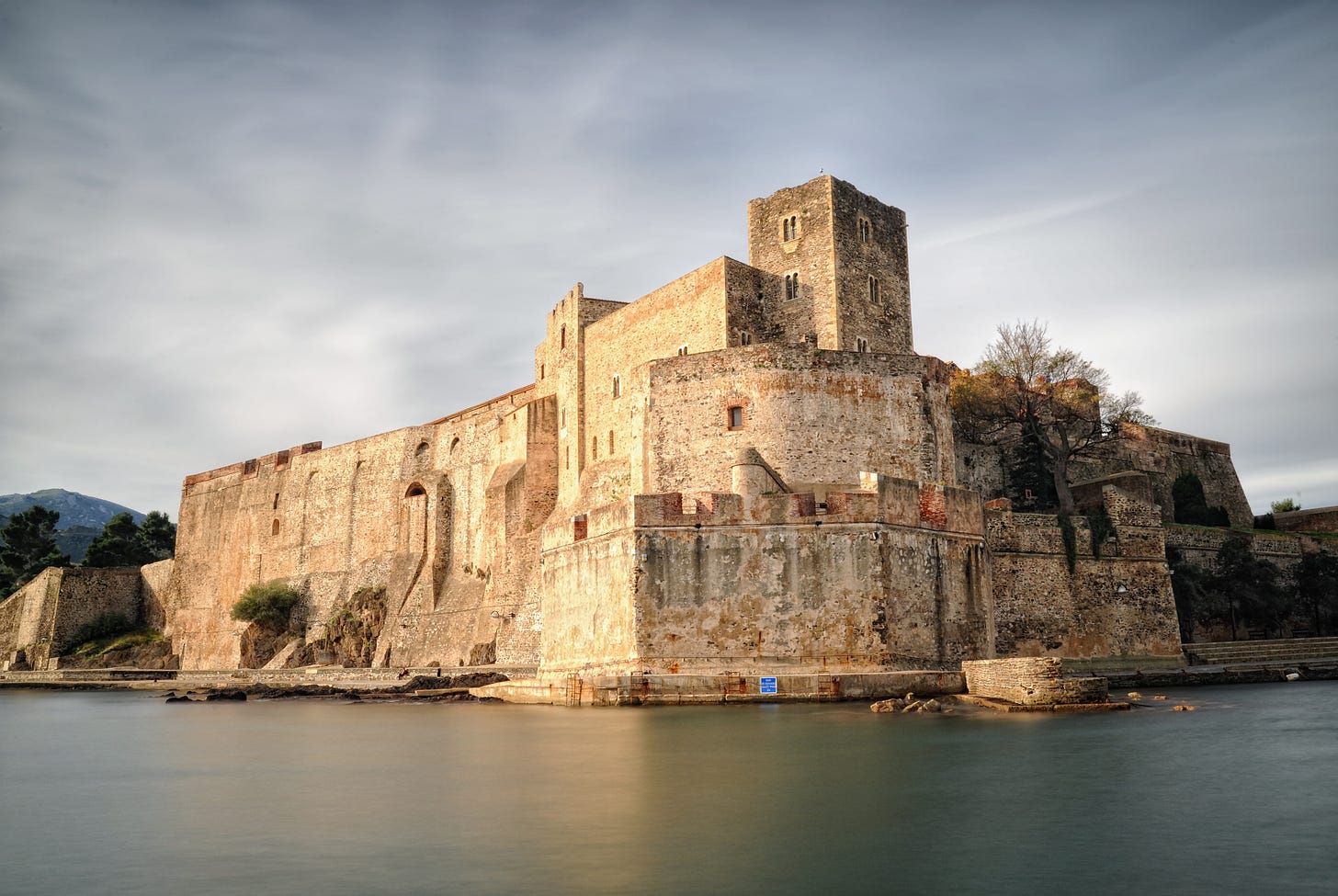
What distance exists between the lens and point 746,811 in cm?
908

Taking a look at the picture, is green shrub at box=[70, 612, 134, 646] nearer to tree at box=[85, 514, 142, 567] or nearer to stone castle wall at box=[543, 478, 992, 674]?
tree at box=[85, 514, 142, 567]

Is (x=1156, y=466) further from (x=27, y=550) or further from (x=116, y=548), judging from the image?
(x=27, y=550)

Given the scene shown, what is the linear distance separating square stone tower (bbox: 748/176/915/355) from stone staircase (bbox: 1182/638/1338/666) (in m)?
10.5

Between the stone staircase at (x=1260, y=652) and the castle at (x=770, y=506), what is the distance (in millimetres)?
1624

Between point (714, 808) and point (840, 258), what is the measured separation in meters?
21.4

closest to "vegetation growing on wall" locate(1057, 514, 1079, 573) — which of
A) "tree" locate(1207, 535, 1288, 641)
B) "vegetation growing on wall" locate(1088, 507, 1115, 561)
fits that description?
"vegetation growing on wall" locate(1088, 507, 1115, 561)

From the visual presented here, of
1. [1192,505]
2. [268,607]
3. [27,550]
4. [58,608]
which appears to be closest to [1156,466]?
[1192,505]

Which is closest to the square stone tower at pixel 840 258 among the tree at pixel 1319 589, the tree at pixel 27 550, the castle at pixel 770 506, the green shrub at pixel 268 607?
the castle at pixel 770 506

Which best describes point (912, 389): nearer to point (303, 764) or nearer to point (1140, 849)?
point (303, 764)

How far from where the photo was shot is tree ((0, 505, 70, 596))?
57.5m

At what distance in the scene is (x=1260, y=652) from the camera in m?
25.7

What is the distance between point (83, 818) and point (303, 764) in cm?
340

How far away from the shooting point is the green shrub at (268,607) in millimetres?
44438

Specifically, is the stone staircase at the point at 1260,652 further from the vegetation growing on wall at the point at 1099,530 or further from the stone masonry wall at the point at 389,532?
the stone masonry wall at the point at 389,532
